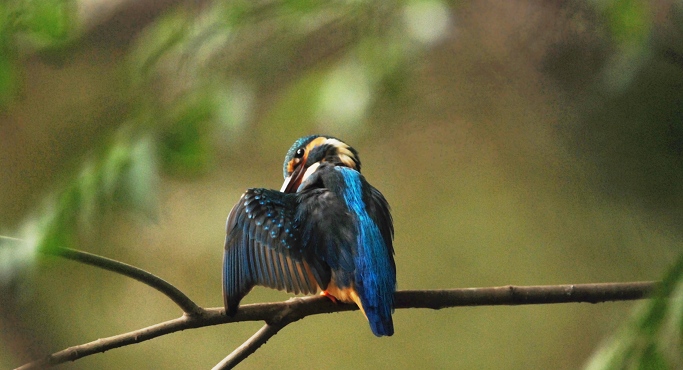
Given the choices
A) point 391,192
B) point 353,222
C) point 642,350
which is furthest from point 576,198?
point 642,350

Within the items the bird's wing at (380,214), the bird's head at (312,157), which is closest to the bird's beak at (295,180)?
the bird's head at (312,157)

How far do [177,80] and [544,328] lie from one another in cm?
204

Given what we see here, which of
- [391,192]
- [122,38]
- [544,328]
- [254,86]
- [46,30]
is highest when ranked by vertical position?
[122,38]

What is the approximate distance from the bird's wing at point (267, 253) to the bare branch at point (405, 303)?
0.04 m

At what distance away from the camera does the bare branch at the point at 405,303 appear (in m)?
0.91

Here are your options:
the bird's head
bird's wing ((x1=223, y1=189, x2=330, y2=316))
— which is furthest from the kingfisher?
the bird's head

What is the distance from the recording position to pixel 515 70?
7.97ft

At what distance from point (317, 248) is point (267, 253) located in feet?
0.27

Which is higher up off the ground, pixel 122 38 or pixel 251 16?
pixel 122 38

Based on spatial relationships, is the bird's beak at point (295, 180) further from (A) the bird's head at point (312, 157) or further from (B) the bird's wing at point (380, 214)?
(B) the bird's wing at point (380, 214)

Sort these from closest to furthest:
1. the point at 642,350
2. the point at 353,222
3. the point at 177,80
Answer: the point at 642,350 < the point at 177,80 < the point at 353,222

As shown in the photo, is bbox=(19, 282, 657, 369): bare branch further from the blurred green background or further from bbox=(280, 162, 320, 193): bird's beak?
the blurred green background

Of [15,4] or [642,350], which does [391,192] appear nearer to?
[15,4]

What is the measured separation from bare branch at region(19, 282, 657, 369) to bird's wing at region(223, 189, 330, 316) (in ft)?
0.13
